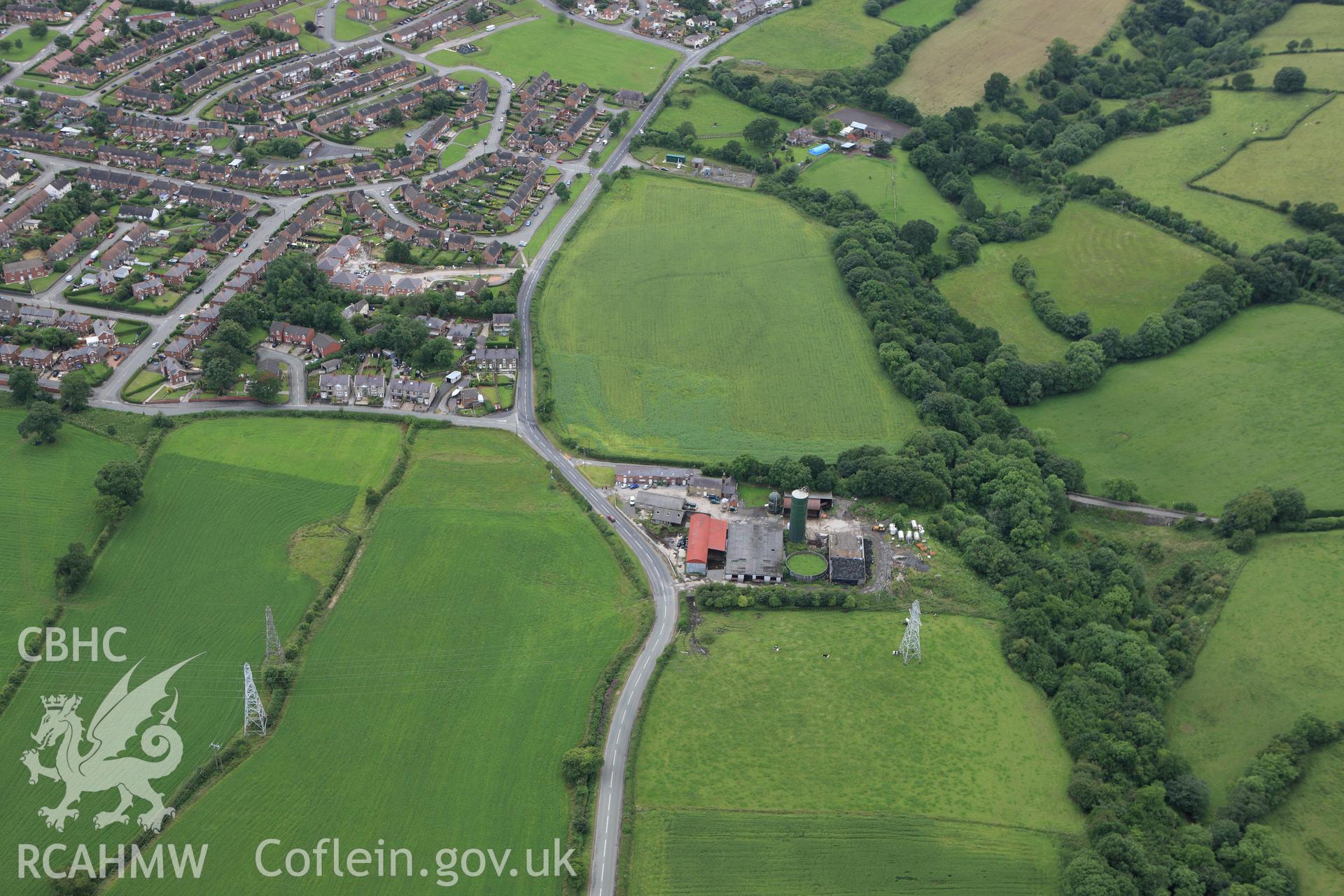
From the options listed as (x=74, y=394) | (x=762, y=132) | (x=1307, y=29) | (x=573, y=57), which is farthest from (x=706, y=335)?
(x=1307, y=29)

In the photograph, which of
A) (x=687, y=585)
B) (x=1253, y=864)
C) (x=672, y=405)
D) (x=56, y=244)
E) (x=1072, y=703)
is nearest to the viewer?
(x=1253, y=864)

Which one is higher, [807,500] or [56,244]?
[56,244]

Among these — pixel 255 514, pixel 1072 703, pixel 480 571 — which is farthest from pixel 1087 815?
pixel 255 514

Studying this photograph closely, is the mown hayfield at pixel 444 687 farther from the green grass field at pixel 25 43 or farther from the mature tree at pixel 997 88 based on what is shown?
the green grass field at pixel 25 43

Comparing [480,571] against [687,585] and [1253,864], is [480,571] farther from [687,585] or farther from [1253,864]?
[1253,864]

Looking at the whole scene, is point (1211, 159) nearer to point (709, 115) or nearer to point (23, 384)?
point (709, 115)

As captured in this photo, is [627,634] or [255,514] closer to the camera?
[627,634]

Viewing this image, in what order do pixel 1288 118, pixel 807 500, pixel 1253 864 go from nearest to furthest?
pixel 1253 864 → pixel 807 500 → pixel 1288 118

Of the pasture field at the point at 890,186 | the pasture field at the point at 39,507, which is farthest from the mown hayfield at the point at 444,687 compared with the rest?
the pasture field at the point at 890,186
